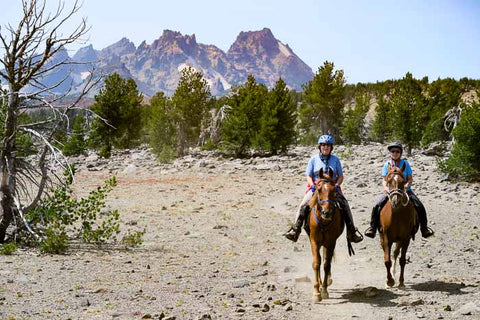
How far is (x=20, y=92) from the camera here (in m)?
10.8

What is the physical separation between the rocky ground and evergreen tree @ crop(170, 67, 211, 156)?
3158 centimetres

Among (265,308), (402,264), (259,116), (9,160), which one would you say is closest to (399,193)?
(402,264)

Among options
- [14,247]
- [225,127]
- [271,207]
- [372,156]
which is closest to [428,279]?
[14,247]

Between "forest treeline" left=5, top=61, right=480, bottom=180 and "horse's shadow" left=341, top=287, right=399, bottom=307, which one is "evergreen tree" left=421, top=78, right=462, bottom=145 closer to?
"forest treeline" left=5, top=61, right=480, bottom=180

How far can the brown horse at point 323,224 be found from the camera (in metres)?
7.99

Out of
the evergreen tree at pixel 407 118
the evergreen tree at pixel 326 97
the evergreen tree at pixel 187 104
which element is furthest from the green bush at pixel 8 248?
the evergreen tree at pixel 326 97

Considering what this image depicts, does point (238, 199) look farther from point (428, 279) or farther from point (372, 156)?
point (372, 156)

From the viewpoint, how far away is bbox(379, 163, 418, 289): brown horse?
8852mm

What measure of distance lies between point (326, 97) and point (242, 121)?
57.4 feet

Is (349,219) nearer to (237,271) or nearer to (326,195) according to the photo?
(326,195)

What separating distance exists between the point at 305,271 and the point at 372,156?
92.6ft

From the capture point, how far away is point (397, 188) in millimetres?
8852

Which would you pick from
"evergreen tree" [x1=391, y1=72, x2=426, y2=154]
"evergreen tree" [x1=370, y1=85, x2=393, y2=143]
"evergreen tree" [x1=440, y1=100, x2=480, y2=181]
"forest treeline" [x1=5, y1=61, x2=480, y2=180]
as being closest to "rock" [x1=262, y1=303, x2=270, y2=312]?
"evergreen tree" [x1=440, y1=100, x2=480, y2=181]

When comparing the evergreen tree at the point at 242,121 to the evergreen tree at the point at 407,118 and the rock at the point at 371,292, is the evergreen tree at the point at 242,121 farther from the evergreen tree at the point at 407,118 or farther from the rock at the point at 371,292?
the rock at the point at 371,292
